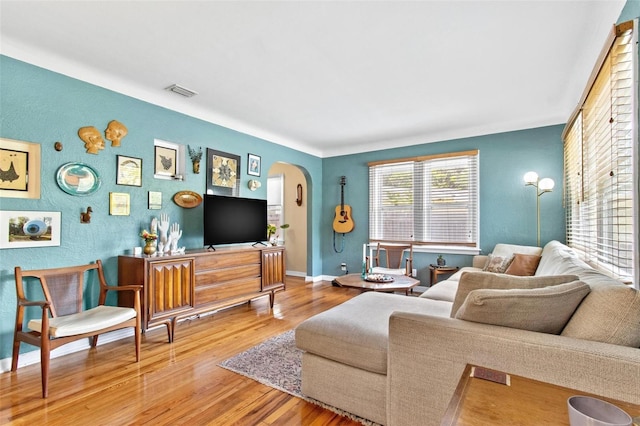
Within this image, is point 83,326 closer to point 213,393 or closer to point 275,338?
point 213,393

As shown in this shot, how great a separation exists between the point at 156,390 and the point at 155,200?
1.99 meters

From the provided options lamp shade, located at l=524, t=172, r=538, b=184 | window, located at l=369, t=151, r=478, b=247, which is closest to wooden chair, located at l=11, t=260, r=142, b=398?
window, located at l=369, t=151, r=478, b=247

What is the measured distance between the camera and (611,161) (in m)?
1.91

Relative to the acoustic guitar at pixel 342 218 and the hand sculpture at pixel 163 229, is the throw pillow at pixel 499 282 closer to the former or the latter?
the hand sculpture at pixel 163 229

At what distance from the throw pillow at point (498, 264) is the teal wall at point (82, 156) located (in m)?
3.58

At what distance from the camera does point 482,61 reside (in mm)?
2688

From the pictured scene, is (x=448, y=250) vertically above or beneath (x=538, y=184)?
beneath

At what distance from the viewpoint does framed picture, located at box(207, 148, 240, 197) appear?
399 centimetres

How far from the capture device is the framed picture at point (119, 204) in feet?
9.96

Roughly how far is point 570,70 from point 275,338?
Answer: 12.3 ft

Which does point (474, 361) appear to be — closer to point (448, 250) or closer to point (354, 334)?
point (354, 334)

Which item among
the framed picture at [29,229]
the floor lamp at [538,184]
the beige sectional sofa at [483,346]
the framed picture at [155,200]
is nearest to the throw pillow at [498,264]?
the floor lamp at [538,184]

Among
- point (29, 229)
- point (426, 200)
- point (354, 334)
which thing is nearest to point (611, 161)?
point (354, 334)

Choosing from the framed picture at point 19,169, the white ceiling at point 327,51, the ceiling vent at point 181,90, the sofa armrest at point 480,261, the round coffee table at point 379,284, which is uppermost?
the white ceiling at point 327,51
